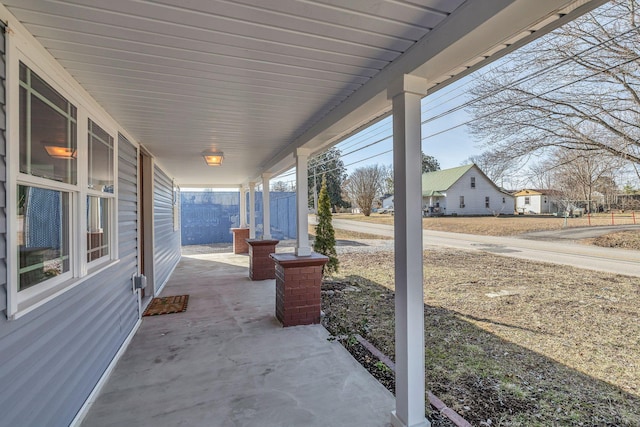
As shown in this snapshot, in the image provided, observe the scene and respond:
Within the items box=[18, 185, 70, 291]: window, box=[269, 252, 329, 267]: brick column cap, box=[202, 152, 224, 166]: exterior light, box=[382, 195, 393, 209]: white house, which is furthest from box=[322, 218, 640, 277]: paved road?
box=[382, 195, 393, 209]: white house

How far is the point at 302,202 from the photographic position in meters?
4.16

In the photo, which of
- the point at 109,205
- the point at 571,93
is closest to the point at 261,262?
the point at 109,205

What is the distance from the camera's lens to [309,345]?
126 inches

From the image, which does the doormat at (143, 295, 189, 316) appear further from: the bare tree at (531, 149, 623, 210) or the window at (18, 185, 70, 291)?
the bare tree at (531, 149, 623, 210)

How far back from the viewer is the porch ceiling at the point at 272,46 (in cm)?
138

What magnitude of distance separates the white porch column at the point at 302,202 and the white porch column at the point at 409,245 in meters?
2.16

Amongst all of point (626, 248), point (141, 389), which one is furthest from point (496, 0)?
point (626, 248)

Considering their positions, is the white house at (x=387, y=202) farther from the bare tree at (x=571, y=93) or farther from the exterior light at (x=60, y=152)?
the exterior light at (x=60, y=152)

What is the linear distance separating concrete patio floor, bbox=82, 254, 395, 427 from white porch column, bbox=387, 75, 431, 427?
13.1 inches

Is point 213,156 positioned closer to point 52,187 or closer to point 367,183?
point 52,187

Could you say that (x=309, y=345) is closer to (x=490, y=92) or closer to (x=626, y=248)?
(x=490, y=92)

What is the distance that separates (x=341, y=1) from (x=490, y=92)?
6.91m

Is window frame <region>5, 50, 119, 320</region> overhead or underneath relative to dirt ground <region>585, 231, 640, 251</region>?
overhead

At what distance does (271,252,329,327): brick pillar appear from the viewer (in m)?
3.72
